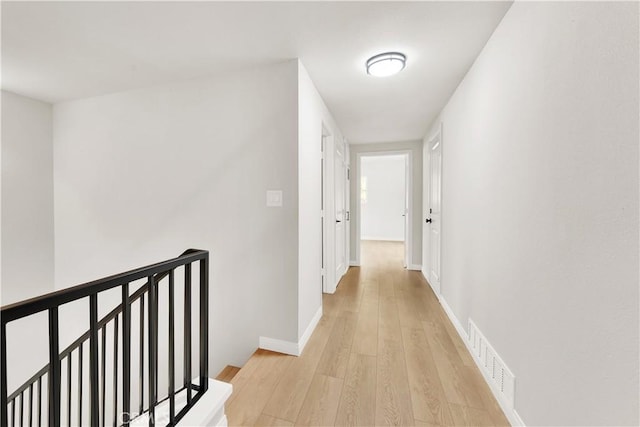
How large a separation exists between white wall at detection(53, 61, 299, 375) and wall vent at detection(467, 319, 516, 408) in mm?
1329

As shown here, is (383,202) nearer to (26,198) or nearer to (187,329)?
(187,329)

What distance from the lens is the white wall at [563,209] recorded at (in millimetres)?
792

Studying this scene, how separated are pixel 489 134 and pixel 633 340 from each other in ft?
4.42

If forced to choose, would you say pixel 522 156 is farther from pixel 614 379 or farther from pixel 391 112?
pixel 391 112

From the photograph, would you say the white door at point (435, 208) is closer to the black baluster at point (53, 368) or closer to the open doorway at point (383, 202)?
the black baluster at point (53, 368)

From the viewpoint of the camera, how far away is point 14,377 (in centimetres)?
271

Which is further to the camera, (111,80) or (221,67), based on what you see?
(111,80)

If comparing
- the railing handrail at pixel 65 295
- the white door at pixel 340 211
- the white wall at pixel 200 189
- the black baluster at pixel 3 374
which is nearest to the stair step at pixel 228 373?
the white wall at pixel 200 189

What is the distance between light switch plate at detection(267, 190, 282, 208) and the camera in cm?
207

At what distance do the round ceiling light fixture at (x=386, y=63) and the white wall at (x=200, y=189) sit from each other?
0.60 meters

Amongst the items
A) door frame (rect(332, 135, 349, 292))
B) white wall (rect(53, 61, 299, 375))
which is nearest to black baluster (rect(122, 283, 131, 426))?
white wall (rect(53, 61, 299, 375))

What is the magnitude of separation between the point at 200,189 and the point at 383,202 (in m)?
6.31

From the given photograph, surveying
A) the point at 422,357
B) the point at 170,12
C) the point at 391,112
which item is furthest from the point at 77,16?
the point at 422,357

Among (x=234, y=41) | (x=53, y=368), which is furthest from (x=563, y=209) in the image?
(x=234, y=41)
